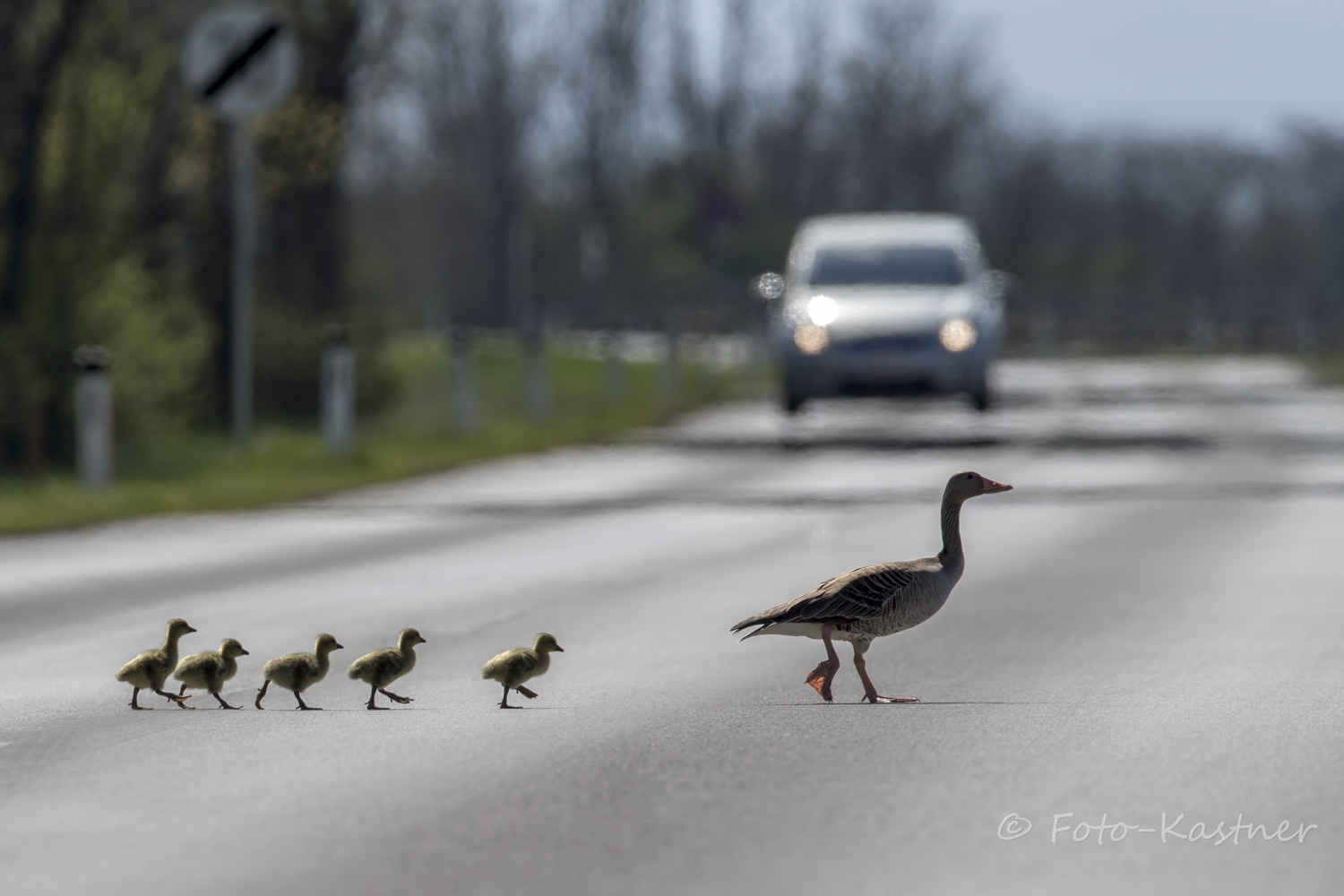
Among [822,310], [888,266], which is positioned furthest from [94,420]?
[888,266]

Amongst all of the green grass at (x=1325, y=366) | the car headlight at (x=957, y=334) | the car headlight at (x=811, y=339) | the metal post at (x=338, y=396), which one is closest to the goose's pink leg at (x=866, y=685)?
the metal post at (x=338, y=396)

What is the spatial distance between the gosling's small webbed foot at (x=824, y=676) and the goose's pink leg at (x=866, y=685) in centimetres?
8

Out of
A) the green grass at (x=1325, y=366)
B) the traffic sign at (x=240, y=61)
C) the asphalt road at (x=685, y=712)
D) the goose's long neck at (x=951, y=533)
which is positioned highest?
the traffic sign at (x=240, y=61)

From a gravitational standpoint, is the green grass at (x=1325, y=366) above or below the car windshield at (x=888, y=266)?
below

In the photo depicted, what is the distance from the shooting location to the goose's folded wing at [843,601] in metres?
7.48

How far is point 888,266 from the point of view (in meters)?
25.8

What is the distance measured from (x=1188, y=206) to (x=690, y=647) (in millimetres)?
105226

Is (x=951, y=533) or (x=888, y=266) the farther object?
(x=888, y=266)

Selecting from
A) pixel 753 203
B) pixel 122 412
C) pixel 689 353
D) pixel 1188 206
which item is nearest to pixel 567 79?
pixel 753 203

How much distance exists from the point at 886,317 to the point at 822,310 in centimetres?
75

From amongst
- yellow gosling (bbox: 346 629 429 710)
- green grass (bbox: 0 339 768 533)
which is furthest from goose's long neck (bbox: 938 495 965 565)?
green grass (bbox: 0 339 768 533)

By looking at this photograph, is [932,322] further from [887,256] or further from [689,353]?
[689,353]

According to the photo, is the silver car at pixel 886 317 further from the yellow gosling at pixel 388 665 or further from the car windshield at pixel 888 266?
the yellow gosling at pixel 388 665

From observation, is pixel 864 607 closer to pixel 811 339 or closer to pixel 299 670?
pixel 299 670
